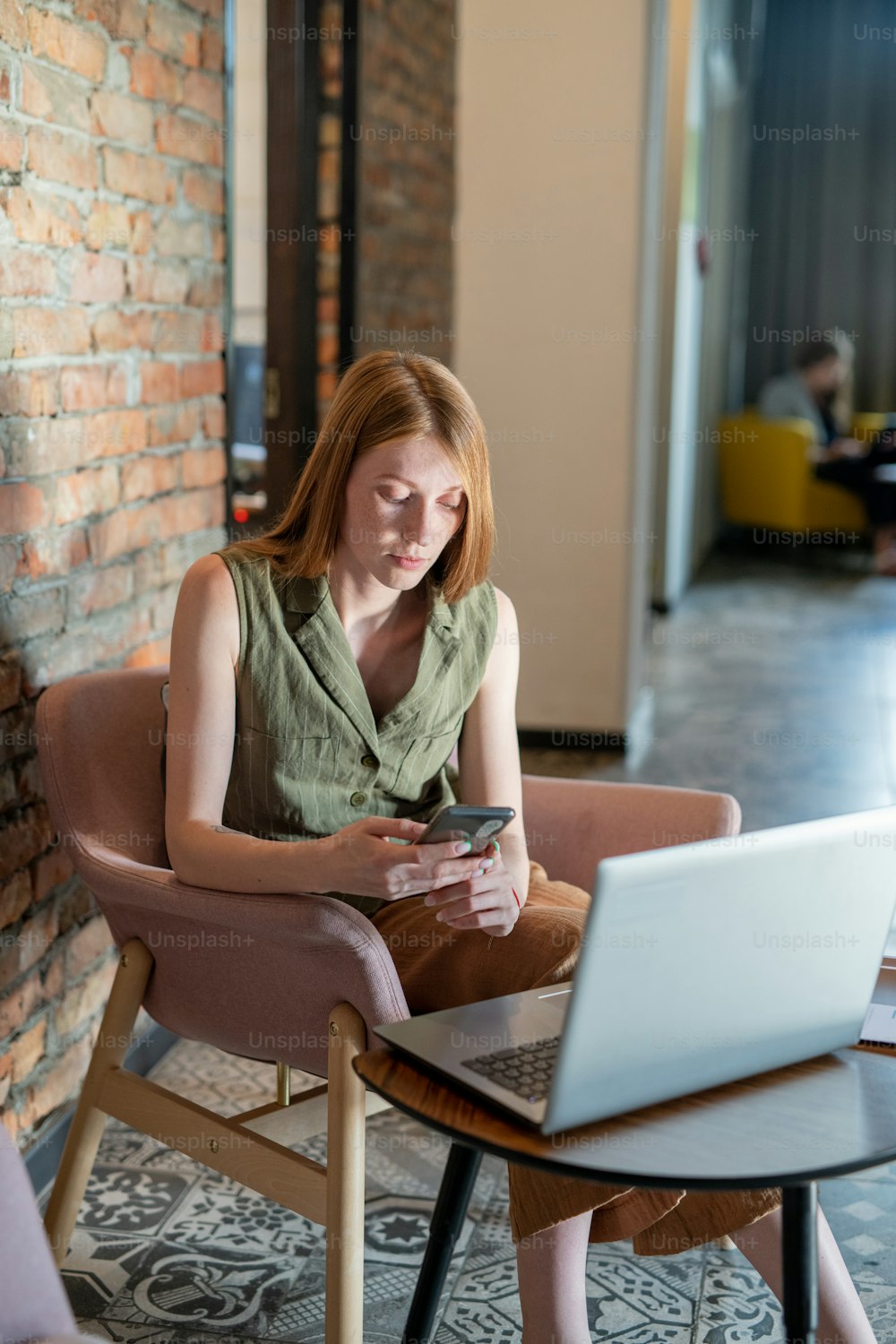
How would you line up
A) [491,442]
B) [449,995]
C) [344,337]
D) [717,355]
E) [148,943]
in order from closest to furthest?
[449,995]
[148,943]
[344,337]
[491,442]
[717,355]

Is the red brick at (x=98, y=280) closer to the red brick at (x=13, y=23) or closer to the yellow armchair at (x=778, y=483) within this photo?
the red brick at (x=13, y=23)

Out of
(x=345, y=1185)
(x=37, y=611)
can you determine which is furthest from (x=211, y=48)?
(x=345, y=1185)

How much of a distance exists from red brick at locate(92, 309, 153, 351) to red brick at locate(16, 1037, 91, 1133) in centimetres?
110

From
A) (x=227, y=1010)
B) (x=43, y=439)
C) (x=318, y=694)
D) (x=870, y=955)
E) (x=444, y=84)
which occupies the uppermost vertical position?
(x=444, y=84)

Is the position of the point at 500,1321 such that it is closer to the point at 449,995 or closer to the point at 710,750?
the point at 449,995

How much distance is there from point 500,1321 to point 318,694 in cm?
86

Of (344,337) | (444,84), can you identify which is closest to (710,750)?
(344,337)

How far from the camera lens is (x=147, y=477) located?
92.0 inches

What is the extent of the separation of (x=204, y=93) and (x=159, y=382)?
21.3 inches

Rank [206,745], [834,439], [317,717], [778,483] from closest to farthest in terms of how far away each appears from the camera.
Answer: [206,745], [317,717], [778,483], [834,439]

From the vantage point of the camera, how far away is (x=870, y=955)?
4.07 feet

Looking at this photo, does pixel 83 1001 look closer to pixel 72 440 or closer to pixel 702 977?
pixel 72 440

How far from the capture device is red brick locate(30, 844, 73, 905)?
204 cm

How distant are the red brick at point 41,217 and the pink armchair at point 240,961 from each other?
602mm
